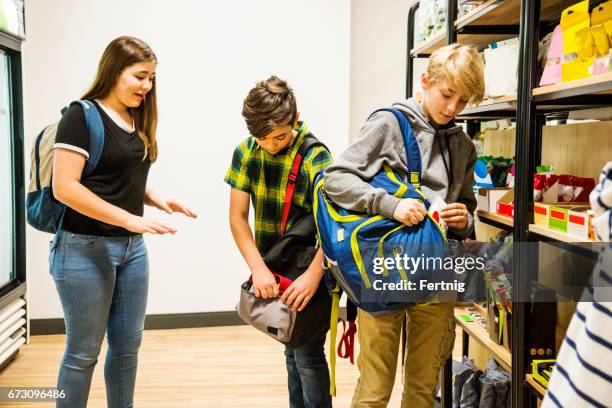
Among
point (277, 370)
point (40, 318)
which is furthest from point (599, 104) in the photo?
point (40, 318)

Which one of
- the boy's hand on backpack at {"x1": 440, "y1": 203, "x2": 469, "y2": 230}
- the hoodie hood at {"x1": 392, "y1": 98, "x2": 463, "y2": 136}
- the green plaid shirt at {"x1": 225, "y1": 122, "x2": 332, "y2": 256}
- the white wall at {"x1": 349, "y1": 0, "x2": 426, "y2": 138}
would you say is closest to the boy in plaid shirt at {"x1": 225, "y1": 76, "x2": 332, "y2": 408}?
the green plaid shirt at {"x1": 225, "y1": 122, "x2": 332, "y2": 256}

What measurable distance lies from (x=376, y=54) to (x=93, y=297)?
3004 millimetres

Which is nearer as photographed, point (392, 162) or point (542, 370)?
point (392, 162)

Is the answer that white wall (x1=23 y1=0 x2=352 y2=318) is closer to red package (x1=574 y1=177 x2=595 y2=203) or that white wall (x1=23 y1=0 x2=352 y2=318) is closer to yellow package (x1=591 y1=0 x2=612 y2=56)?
red package (x1=574 y1=177 x2=595 y2=203)

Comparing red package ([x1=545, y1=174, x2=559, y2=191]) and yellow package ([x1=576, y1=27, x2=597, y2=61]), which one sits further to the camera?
red package ([x1=545, y1=174, x2=559, y2=191])

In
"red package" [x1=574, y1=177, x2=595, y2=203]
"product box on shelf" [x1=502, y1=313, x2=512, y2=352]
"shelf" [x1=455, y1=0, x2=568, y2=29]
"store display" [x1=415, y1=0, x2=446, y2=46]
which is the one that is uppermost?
"store display" [x1=415, y1=0, x2=446, y2=46]

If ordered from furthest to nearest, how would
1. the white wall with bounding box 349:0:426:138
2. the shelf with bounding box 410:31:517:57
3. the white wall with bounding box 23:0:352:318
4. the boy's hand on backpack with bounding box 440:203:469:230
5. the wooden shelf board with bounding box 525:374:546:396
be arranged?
the white wall with bounding box 349:0:426:138 → the white wall with bounding box 23:0:352:318 → the shelf with bounding box 410:31:517:57 → the wooden shelf board with bounding box 525:374:546:396 → the boy's hand on backpack with bounding box 440:203:469:230

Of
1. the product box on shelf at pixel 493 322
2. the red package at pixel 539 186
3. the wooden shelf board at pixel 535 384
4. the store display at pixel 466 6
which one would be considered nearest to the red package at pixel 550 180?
the red package at pixel 539 186

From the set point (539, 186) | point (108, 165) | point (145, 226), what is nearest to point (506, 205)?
point (539, 186)

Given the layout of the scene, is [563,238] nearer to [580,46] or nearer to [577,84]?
[577,84]

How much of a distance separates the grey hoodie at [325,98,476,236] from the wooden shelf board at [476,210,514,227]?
26 cm

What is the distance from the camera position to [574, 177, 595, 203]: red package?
5.52 feet

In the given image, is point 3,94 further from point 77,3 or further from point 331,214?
point 331,214

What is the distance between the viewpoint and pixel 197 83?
11.9 ft
